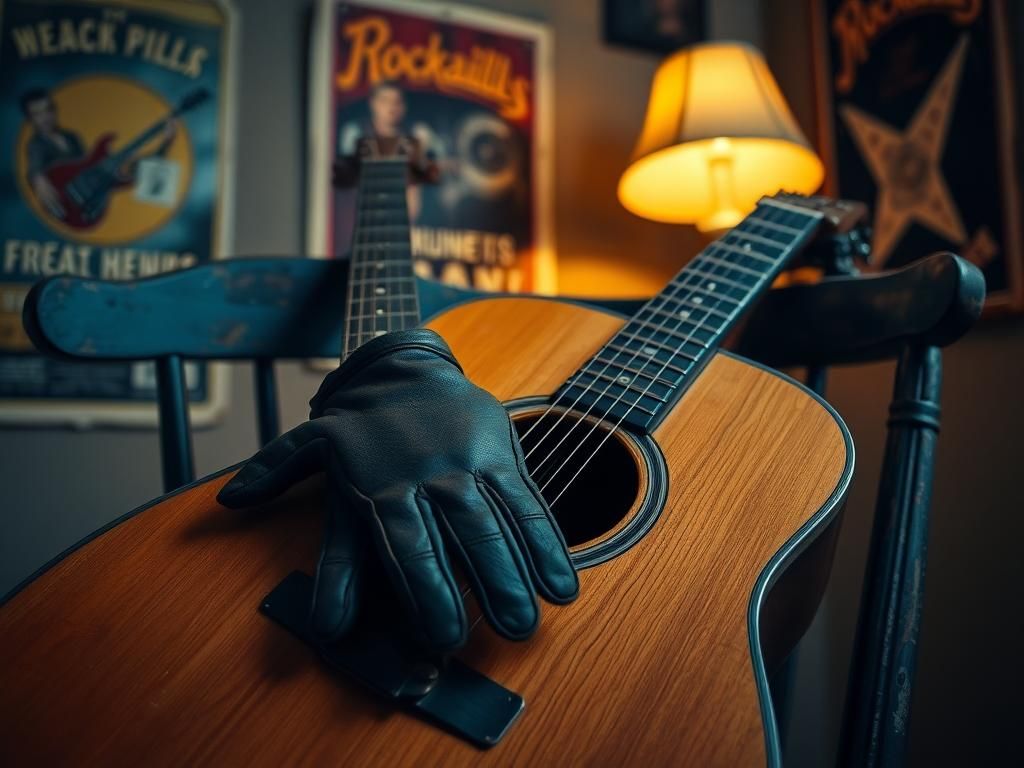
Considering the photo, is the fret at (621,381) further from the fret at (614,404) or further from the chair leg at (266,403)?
the chair leg at (266,403)

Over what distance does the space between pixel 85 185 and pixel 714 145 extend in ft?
3.78

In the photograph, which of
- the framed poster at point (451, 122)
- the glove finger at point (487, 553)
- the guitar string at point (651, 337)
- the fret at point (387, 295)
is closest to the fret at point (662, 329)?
the guitar string at point (651, 337)

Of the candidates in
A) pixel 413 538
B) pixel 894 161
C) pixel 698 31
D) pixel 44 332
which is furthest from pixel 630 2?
pixel 413 538

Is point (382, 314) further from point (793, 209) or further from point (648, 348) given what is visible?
point (793, 209)

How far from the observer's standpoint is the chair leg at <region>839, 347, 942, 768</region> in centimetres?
61

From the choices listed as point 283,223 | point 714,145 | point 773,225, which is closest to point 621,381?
point 773,225

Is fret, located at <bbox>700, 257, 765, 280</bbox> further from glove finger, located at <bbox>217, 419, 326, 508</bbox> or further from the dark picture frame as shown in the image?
the dark picture frame

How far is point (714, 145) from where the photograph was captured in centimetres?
144

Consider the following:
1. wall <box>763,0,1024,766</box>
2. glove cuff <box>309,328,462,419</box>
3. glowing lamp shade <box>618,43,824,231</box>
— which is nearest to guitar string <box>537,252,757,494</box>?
glove cuff <box>309,328,462,419</box>

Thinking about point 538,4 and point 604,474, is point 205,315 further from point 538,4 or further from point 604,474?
point 538,4

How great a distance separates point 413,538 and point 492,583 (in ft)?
0.17

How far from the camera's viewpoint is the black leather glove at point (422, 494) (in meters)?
0.44

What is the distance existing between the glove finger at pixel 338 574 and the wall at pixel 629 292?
1020mm

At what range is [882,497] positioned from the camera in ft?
2.31
